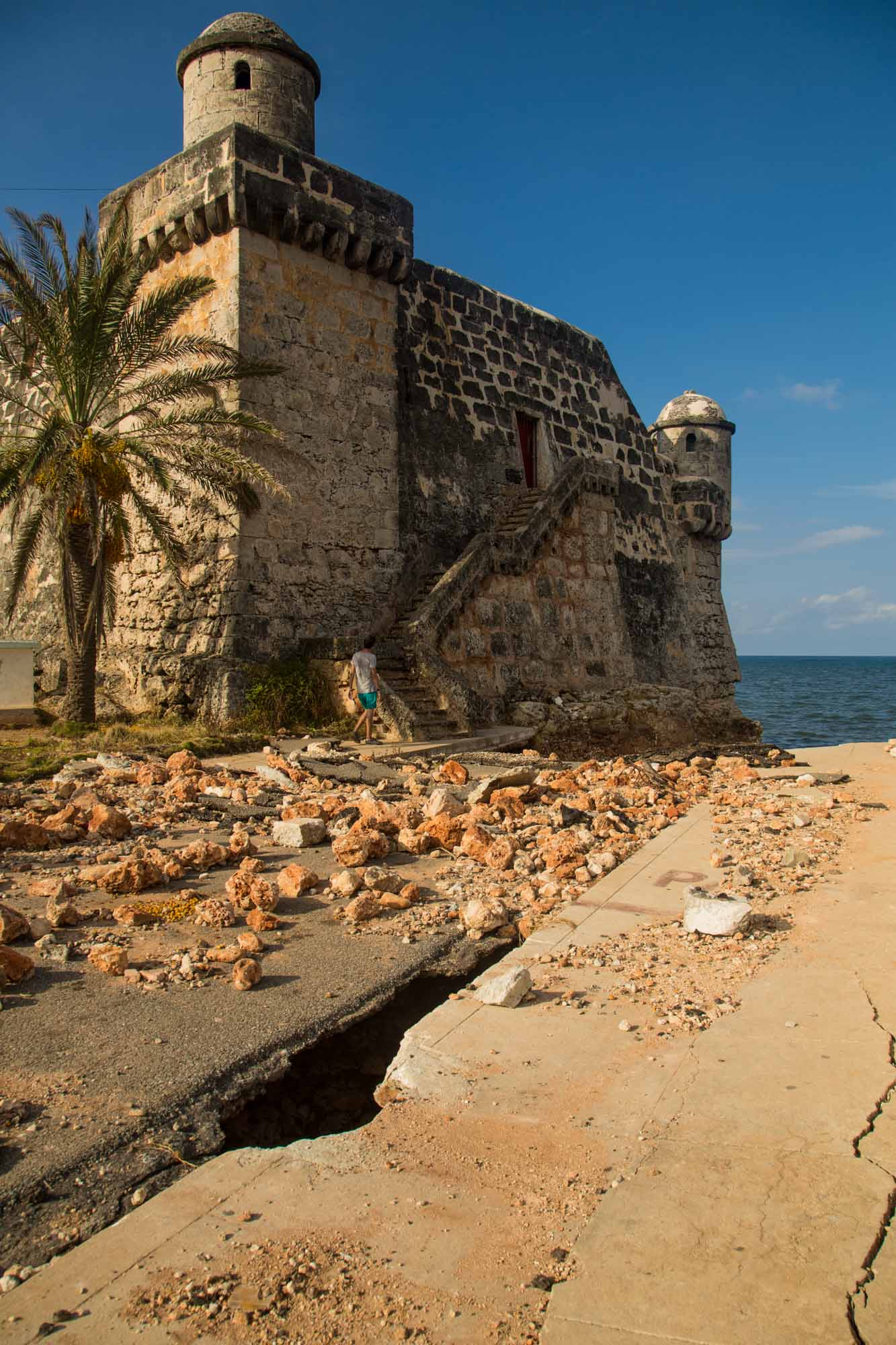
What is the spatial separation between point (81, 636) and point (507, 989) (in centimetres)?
947

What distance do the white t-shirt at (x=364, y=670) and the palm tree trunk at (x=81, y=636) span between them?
3.28m

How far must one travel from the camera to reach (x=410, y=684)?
12883 millimetres

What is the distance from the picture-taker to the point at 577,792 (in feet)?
27.5

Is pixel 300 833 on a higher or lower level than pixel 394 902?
higher

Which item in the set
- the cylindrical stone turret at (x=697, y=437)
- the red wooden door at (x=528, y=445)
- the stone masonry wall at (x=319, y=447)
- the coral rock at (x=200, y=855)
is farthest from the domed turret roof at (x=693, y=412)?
the coral rock at (x=200, y=855)

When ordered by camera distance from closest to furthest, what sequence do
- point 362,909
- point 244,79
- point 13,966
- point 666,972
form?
point 13,966
point 666,972
point 362,909
point 244,79

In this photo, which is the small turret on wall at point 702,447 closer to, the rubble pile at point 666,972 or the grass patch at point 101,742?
the grass patch at point 101,742

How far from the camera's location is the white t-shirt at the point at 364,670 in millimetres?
11664

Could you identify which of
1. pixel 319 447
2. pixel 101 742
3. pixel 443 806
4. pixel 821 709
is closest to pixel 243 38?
pixel 319 447

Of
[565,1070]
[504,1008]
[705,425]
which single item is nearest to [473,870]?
[504,1008]

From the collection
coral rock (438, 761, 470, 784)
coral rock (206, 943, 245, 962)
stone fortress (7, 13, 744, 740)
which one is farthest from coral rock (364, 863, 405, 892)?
stone fortress (7, 13, 744, 740)

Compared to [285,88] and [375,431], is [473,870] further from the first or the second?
[285,88]

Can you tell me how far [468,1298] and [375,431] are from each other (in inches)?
509

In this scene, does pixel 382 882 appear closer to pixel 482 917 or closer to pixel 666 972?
pixel 482 917
